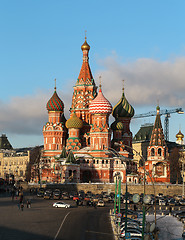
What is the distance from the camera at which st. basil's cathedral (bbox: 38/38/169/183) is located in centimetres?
13875

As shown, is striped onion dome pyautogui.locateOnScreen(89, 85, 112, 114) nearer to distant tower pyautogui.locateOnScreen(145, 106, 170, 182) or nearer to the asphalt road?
distant tower pyautogui.locateOnScreen(145, 106, 170, 182)

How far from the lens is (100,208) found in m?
90.9

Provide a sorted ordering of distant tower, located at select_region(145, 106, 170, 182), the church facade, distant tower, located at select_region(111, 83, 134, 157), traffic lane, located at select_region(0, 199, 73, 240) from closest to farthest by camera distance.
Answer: traffic lane, located at select_region(0, 199, 73, 240) → the church facade → distant tower, located at select_region(145, 106, 170, 182) → distant tower, located at select_region(111, 83, 134, 157)

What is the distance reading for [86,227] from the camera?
60969mm

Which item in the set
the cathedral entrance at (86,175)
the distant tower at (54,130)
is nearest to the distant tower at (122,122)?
the cathedral entrance at (86,175)

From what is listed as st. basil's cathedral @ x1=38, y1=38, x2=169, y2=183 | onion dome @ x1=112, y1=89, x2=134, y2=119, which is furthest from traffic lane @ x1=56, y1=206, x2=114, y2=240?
onion dome @ x1=112, y1=89, x2=134, y2=119

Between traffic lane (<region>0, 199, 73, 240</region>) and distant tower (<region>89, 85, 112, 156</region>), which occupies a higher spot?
distant tower (<region>89, 85, 112, 156</region>)

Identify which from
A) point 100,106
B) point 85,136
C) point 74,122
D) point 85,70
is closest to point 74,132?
point 74,122

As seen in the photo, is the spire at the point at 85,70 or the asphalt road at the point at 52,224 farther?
the spire at the point at 85,70

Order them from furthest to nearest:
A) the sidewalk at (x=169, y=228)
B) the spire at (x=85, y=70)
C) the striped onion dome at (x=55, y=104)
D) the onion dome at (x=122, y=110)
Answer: the onion dome at (x=122, y=110)
the spire at (x=85, y=70)
the striped onion dome at (x=55, y=104)
the sidewalk at (x=169, y=228)

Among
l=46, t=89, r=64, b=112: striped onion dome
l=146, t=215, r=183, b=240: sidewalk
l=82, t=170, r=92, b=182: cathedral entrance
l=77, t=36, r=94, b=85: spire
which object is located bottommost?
l=146, t=215, r=183, b=240: sidewalk

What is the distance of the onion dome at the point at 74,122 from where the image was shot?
5640 inches

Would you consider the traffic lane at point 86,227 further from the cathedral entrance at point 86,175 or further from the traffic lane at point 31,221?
the cathedral entrance at point 86,175

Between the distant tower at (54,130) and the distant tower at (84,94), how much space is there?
172 inches
